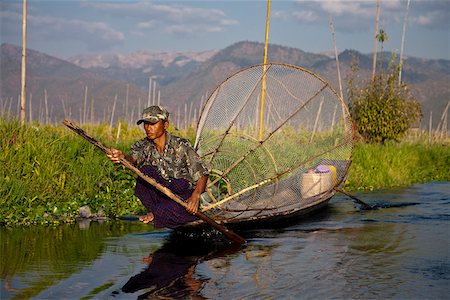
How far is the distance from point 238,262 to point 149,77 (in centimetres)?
5133

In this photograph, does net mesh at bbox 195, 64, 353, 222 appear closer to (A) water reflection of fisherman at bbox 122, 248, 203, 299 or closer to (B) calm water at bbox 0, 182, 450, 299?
(B) calm water at bbox 0, 182, 450, 299

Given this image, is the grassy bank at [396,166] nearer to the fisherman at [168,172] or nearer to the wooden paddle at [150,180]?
the wooden paddle at [150,180]

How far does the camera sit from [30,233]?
7.14 m

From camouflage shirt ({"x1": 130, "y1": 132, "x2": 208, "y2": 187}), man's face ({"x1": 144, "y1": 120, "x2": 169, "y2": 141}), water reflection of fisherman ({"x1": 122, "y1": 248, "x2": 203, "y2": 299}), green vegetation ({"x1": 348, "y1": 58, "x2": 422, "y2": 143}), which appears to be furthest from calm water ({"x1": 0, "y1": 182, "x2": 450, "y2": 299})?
green vegetation ({"x1": 348, "y1": 58, "x2": 422, "y2": 143})

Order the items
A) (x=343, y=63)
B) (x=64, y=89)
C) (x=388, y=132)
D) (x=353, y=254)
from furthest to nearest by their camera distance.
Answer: (x=343, y=63) < (x=64, y=89) < (x=388, y=132) < (x=353, y=254)

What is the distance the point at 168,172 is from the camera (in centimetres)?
623

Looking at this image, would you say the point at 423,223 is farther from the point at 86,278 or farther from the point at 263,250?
the point at 86,278

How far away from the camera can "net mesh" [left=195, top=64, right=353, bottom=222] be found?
308 inches

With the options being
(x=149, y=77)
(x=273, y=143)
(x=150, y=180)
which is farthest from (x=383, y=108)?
(x=149, y=77)

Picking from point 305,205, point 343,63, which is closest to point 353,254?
point 305,205

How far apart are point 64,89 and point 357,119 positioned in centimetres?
5639

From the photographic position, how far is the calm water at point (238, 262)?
16.4 feet

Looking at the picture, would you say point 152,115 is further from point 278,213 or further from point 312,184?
point 312,184

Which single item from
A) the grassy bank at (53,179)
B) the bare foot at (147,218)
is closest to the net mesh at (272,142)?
the bare foot at (147,218)
